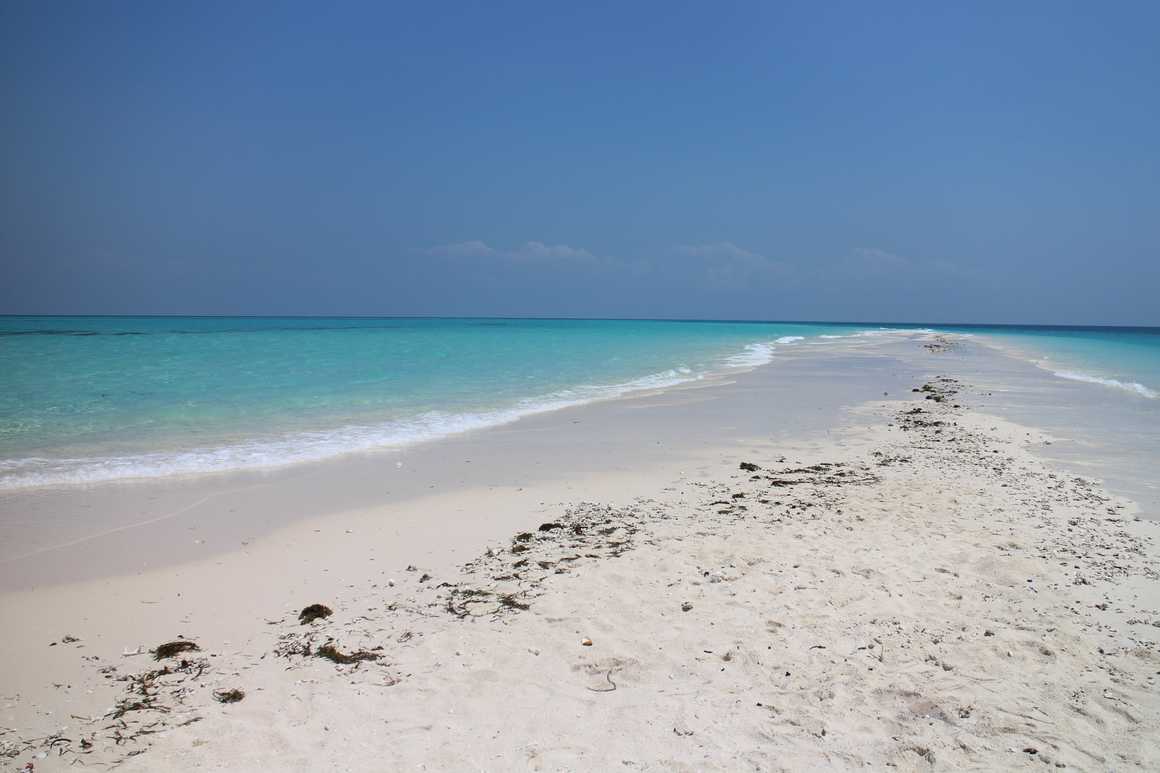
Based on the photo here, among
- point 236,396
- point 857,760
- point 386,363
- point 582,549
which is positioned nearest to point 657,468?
point 582,549

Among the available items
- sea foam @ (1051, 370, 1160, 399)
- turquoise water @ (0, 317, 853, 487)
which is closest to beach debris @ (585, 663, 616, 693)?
turquoise water @ (0, 317, 853, 487)

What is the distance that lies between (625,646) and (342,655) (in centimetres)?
169

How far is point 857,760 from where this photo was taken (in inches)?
118

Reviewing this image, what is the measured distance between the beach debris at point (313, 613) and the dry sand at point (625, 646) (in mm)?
55

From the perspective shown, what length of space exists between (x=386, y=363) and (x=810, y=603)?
2247 centimetres

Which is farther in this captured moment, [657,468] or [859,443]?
[859,443]

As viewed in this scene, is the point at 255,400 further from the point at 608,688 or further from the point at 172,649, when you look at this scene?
the point at 608,688

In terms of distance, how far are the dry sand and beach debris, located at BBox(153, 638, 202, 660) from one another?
0.24 ft

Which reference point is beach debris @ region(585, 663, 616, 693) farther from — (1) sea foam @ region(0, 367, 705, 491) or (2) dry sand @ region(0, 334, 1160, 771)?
(1) sea foam @ region(0, 367, 705, 491)

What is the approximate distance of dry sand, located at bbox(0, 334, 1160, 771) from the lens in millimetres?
3080

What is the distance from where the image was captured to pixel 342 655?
12.7 ft

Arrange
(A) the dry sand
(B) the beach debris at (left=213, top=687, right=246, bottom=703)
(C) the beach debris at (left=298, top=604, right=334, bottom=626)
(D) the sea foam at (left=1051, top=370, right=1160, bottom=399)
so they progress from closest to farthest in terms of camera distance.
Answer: (A) the dry sand, (B) the beach debris at (left=213, top=687, right=246, bottom=703), (C) the beach debris at (left=298, top=604, right=334, bottom=626), (D) the sea foam at (left=1051, top=370, right=1160, bottom=399)

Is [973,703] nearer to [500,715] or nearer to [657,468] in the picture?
[500,715]

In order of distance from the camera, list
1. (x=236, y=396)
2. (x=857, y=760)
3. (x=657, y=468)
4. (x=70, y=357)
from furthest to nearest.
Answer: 1. (x=70, y=357)
2. (x=236, y=396)
3. (x=657, y=468)
4. (x=857, y=760)
